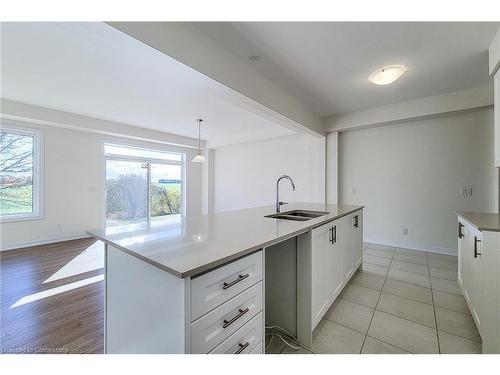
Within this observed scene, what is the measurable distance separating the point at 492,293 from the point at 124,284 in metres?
2.20

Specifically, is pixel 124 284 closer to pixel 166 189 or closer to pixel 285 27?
pixel 285 27

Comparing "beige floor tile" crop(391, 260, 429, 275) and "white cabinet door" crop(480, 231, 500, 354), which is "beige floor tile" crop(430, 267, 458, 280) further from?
"white cabinet door" crop(480, 231, 500, 354)

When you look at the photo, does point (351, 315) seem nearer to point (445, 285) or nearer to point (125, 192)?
point (445, 285)

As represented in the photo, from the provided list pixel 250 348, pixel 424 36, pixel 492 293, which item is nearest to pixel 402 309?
pixel 492 293

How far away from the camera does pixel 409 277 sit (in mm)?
2727

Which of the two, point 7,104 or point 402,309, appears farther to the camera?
point 7,104

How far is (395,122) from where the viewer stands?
12.5 feet

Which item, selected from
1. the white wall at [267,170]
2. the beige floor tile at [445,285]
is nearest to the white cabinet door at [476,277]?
the beige floor tile at [445,285]

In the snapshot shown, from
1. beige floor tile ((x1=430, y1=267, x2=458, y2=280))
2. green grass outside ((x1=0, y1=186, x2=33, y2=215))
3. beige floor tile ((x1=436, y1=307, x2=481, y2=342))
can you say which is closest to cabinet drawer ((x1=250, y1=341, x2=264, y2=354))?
beige floor tile ((x1=436, y1=307, x2=481, y2=342))

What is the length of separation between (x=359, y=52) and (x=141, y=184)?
5.50 m

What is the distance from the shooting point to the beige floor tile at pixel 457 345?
1.51 meters

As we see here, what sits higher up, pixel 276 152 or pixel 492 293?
pixel 276 152

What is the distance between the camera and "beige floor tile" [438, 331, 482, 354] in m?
1.51

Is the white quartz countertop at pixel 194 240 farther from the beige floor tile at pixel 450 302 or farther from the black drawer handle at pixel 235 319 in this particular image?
the beige floor tile at pixel 450 302
